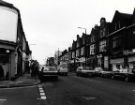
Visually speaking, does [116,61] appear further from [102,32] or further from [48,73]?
[48,73]

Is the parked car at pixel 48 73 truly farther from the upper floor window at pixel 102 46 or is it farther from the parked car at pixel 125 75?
the upper floor window at pixel 102 46

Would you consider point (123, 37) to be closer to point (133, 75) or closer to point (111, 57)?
point (111, 57)

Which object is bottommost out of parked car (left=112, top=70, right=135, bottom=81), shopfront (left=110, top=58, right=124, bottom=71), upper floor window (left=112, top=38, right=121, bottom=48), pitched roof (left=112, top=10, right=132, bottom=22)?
parked car (left=112, top=70, right=135, bottom=81)

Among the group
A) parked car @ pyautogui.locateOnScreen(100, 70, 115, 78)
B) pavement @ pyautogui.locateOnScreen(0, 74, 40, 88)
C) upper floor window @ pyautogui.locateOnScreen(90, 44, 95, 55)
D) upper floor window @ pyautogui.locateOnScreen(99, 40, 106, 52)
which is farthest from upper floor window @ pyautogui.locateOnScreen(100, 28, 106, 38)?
pavement @ pyautogui.locateOnScreen(0, 74, 40, 88)

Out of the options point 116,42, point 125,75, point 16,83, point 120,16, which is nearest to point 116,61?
point 116,42

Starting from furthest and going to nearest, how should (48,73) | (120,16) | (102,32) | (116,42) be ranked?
(102,32) → (116,42) → (120,16) → (48,73)

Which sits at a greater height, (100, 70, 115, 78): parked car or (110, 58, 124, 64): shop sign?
(110, 58, 124, 64): shop sign

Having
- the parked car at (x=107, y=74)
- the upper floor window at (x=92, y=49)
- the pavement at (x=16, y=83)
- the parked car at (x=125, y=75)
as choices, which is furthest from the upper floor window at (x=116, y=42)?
the pavement at (x=16, y=83)

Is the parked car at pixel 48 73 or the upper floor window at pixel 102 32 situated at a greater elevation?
the upper floor window at pixel 102 32

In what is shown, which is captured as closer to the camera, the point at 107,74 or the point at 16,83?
the point at 16,83

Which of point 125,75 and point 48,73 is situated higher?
point 48,73

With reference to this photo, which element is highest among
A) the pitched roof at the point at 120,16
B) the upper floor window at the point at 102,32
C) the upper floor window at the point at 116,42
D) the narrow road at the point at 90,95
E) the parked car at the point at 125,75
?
the pitched roof at the point at 120,16

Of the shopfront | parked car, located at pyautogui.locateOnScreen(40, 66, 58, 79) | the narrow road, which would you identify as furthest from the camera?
the shopfront

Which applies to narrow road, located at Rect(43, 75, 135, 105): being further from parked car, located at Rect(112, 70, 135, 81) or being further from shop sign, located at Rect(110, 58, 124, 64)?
shop sign, located at Rect(110, 58, 124, 64)
